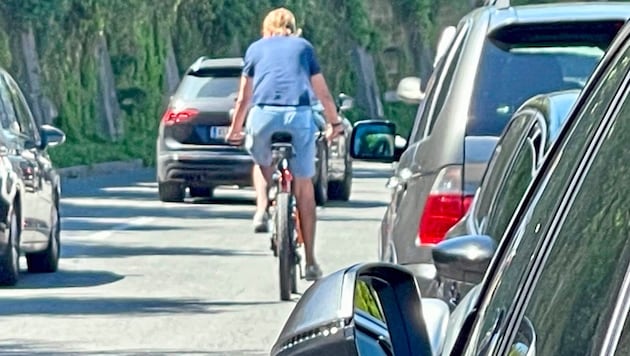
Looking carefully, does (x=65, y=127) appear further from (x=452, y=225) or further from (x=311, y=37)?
(x=452, y=225)

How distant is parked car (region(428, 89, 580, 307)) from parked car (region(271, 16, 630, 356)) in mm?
710

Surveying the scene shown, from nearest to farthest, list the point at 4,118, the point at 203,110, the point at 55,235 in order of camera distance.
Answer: the point at 4,118 < the point at 55,235 < the point at 203,110

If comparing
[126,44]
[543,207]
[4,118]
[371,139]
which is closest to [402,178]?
[371,139]

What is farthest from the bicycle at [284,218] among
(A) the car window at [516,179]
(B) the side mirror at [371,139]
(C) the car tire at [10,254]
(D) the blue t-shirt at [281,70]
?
(A) the car window at [516,179]

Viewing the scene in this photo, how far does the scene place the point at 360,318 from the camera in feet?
10.8

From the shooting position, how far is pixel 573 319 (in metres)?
2.23

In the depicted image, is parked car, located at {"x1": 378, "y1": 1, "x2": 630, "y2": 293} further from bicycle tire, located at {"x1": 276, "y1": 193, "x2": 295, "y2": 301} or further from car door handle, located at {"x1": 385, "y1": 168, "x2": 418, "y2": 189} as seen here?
bicycle tire, located at {"x1": 276, "y1": 193, "x2": 295, "y2": 301}

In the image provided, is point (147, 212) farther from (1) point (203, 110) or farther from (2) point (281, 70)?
(2) point (281, 70)

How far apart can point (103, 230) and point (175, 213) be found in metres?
2.51

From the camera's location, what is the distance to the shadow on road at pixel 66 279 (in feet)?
43.7

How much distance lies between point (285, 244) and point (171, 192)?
34.1ft

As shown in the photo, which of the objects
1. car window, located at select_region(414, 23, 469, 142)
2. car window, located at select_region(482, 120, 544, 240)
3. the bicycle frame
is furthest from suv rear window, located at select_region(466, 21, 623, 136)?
the bicycle frame

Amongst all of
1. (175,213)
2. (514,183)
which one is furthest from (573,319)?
(175,213)

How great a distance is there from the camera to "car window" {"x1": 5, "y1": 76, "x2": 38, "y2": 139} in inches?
548
